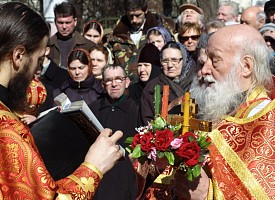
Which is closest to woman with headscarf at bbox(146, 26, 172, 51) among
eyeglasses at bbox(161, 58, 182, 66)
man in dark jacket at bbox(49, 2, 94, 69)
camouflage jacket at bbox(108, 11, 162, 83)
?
camouflage jacket at bbox(108, 11, 162, 83)

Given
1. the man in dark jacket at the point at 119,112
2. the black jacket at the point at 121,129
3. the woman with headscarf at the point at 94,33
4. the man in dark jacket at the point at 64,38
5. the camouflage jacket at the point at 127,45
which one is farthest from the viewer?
the woman with headscarf at the point at 94,33

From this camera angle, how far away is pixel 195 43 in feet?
28.4

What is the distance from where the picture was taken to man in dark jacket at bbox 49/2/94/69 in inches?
375

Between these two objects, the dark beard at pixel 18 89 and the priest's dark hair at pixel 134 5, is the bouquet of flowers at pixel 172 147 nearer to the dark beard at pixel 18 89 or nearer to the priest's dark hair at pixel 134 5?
the dark beard at pixel 18 89

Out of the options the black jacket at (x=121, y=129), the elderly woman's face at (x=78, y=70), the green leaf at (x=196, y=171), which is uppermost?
the green leaf at (x=196, y=171)

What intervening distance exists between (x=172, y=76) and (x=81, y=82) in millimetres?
1334

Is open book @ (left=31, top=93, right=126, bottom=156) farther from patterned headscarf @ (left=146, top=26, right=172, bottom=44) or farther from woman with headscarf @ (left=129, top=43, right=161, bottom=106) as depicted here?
patterned headscarf @ (left=146, top=26, right=172, bottom=44)

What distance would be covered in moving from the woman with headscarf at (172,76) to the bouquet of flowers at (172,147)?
343cm

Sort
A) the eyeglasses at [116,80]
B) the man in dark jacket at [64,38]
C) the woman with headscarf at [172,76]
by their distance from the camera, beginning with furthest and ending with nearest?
the man in dark jacket at [64,38]
the eyeglasses at [116,80]
the woman with headscarf at [172,76]

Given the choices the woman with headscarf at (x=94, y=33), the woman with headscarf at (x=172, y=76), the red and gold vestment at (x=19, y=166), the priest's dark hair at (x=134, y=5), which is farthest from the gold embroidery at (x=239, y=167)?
the woman with headscarf at (x=94, y=33)

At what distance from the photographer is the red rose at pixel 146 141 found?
3.43m

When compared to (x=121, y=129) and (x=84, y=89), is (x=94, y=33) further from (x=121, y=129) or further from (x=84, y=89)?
(x=121, y=129)

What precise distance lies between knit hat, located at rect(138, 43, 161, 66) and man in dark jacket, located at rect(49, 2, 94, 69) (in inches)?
57.1

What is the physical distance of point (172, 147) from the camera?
339 cm
